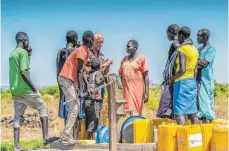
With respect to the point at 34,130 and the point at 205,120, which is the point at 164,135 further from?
the point at 34,130

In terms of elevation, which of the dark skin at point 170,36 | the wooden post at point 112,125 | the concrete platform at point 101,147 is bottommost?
the concrete platform at point 101,147

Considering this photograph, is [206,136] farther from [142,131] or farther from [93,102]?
[93,102]

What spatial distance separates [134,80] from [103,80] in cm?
107

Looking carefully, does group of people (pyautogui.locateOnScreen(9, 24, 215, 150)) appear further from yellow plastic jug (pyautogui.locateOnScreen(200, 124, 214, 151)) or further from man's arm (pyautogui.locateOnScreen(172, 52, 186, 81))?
yellow plastic jug (pyautogui.locateOnScreen(200, 124, 214, 151))

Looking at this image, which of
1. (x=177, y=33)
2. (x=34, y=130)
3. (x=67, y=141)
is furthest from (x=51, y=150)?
(x=34, y=130)

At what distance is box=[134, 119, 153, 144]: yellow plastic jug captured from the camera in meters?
7.66

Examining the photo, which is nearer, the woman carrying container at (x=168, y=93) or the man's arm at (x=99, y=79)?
the woman carrying container at (x=168, y=93)

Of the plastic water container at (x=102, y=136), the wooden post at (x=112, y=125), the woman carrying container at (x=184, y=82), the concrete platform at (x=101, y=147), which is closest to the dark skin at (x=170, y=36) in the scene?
the woman carrying container at (x=184, y=82)

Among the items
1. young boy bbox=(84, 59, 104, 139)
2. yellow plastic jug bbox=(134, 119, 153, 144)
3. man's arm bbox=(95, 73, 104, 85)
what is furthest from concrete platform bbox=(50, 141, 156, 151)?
man's arm bbox=(95, 73, 104, 85)

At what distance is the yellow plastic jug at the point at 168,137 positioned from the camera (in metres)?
7.05

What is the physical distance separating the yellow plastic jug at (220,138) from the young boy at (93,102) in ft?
8.05

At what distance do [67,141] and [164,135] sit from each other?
5.13 ft

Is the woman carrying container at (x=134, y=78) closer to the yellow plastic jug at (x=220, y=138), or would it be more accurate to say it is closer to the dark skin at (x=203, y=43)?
the dark skin at (x=203, y=43)

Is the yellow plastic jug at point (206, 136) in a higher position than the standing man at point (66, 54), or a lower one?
lower
